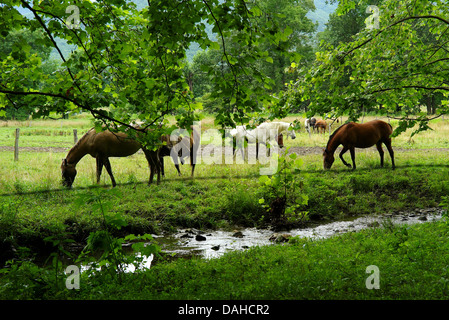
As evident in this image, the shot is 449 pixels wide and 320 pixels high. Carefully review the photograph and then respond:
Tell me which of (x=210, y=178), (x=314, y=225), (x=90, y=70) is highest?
(x=90, y=70)

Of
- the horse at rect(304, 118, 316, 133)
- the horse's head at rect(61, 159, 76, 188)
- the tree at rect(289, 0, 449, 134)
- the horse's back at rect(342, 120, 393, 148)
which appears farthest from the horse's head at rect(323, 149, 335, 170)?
the horse at rect(304, 118, 316, 133)

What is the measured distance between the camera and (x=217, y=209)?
9.87 m

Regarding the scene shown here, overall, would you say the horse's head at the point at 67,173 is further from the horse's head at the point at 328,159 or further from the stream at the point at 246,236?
the horse's head at the point at 328,159

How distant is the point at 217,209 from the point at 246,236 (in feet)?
5.13

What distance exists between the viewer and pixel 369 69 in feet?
30.3

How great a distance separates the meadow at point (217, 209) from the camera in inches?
186

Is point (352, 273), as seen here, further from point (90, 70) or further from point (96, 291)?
point (90, 70)

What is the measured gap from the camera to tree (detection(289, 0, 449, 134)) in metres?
7.75

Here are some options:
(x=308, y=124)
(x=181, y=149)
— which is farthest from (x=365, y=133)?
(x=308, y=124)

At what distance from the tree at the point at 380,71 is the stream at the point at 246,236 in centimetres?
227

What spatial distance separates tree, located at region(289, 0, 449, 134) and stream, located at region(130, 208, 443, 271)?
2270 millimetres

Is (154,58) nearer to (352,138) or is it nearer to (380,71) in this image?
(380,71)

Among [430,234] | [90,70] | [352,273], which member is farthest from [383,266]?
[90,70]

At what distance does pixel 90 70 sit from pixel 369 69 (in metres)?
6.38
